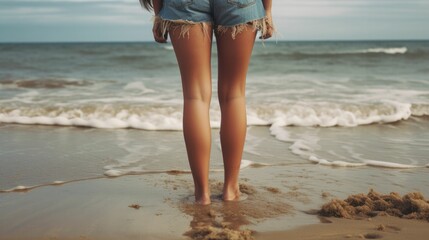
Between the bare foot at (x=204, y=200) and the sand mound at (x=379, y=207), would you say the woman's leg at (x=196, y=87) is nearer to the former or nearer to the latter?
the bare foot at (x=204, y=200)

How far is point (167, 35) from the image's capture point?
269 cm

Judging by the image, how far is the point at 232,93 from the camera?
2.76 m

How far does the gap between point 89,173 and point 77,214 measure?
1130 mm

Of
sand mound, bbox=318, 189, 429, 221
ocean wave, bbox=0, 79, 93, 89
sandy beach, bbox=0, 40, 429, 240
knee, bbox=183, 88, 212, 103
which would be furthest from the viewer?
ocean wave, bbox=0, 79, 93, 89

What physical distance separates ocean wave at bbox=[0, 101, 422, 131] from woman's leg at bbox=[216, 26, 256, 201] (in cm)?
301

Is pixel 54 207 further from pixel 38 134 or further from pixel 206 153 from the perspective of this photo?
pixel 38 134

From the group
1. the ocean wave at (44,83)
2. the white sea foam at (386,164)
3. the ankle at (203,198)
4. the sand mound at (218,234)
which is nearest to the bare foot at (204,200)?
the ankle at (203,198)

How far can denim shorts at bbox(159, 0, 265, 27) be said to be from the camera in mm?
2539

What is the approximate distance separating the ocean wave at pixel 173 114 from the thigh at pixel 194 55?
317 cm

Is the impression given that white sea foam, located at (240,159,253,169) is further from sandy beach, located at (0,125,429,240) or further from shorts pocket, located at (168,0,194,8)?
shorts pocket, located at (168,0,194,8)

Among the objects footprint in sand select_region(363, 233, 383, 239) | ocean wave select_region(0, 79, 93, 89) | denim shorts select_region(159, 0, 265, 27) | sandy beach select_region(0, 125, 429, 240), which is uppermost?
denim shorts select_region(159, 0, 265, 27)

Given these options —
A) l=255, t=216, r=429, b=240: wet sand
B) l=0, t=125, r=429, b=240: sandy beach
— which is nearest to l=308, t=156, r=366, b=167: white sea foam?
l=0, t=125, r=429, b=240: sandy beach

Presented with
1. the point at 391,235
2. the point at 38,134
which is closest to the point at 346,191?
the point at 391,235

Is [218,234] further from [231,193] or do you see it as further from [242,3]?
[242,3]
